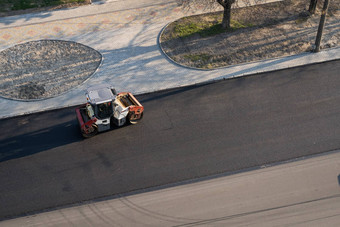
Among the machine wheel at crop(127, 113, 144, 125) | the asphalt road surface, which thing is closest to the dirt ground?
the asphalt road surface

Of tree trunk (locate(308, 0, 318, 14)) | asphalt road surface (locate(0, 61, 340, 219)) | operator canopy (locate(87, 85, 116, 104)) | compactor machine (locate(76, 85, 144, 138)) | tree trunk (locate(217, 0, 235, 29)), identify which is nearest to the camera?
asphalt road surface (locate(0, 61, 340, 219))

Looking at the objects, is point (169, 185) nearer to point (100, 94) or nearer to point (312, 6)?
point (100, 94)

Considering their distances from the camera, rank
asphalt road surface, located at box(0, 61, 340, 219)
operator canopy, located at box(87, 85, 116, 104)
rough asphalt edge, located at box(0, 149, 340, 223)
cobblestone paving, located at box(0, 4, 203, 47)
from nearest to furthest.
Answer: rough asphalt edge, located at box(0, 149, 340, 223)
asphalt road surface, located at box(0, 61, 340, 219)
operator canopy, located at box(87, 85, 116, 104)
cobblestone paving, located at box(0, 4, 203, 47)

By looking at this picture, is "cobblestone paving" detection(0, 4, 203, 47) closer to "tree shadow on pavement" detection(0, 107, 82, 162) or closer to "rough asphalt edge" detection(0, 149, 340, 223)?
"tree shadow on pavement" detection(0, 107, 82, 162)

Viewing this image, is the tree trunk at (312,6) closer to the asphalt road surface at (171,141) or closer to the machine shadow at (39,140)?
the asphalt road surface at (171,141)

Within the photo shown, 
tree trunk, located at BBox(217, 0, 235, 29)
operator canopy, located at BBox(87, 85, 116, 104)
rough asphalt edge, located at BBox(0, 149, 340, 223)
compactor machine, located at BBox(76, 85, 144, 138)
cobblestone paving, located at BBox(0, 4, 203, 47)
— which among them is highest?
tree trunk, located at BBox(217, 0, 235, 29)

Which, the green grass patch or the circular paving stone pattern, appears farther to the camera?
the green grass patch

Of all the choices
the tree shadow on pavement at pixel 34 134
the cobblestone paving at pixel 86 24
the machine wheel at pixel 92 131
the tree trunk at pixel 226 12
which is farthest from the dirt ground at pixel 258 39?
the tree shadow on pavement at pixel 34 134

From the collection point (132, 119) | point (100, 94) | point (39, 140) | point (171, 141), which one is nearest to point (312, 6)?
point (171, 141)
